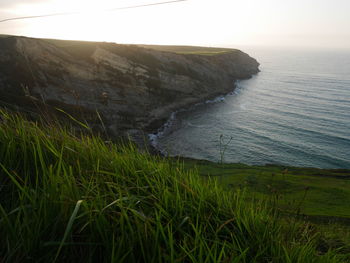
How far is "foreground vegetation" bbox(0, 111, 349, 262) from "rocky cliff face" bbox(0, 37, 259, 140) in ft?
119

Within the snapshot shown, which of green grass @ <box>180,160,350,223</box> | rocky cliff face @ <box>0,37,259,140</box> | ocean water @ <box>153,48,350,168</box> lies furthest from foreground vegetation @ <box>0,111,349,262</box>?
rocky cliff face @ <box>0,37,259,140</box>

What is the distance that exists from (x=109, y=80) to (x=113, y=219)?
194ft

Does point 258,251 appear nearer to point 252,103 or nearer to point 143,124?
point 143,124

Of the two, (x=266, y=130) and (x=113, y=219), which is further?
(x=266, y=130)

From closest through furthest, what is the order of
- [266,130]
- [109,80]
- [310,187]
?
[310,187], [266,130], [109,80]

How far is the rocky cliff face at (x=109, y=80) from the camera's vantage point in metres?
47.7

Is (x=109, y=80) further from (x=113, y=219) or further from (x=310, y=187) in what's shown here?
(x=113, y=219)

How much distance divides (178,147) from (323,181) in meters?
24.3

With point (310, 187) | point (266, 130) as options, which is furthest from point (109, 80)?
point (310, 187)

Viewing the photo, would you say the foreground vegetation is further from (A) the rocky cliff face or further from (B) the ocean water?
(A) the rocky cliff face

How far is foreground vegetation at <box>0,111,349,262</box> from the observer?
2.05 metres

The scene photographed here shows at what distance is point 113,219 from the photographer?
89.0 inches

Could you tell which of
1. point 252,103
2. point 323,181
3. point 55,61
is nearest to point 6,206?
point 323,181

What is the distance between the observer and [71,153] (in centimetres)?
335
